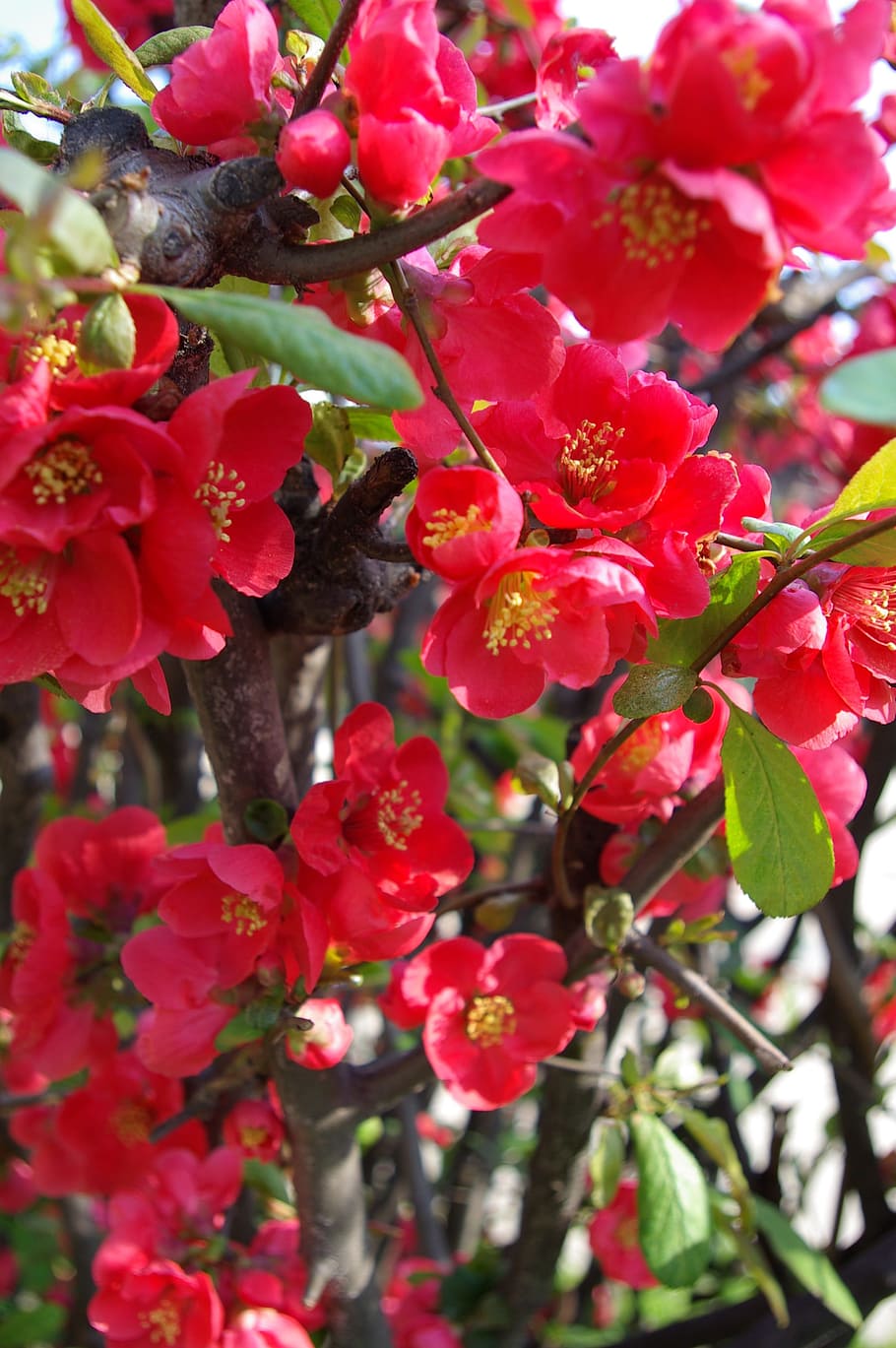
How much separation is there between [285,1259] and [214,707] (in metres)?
0.59

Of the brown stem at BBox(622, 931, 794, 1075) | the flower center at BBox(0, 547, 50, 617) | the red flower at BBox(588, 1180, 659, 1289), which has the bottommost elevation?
the red flower at BBox(588, 1180, 659, 1289)

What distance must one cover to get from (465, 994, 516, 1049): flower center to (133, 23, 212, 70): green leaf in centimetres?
72

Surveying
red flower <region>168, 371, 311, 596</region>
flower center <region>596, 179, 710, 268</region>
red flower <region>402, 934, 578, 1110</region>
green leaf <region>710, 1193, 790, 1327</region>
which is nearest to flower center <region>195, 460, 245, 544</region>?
red flower <region>168, 371, 311, 596</region>

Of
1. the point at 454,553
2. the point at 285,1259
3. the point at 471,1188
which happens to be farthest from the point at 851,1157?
the point at 454,553

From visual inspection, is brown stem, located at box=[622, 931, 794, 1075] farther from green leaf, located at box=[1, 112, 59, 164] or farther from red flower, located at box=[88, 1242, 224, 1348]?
green leaf, located at box=[1, 112, 59, 164]

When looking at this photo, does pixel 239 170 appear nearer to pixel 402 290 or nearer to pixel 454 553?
pixel 402 290

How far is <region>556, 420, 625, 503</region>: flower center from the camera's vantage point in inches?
24.6

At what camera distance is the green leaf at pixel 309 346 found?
41 centimetres

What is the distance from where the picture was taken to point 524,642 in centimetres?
60

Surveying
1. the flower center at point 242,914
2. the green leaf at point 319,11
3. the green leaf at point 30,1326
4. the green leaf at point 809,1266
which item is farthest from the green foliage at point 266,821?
the green leaf at point 30,1326

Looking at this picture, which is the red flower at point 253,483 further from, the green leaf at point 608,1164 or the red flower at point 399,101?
the green leaf at point 608,1164

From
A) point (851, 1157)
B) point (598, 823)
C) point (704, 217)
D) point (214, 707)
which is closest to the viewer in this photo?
point (704, 217)

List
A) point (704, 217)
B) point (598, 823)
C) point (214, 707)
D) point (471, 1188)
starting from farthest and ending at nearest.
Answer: point (471, 1188) → point (598, 823) → point (214, 707) → point (704, 217)

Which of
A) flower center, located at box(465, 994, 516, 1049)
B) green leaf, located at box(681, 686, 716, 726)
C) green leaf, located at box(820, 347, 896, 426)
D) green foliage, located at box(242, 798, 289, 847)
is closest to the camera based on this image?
green leaf, located at box(820, 347, 896, 426)
